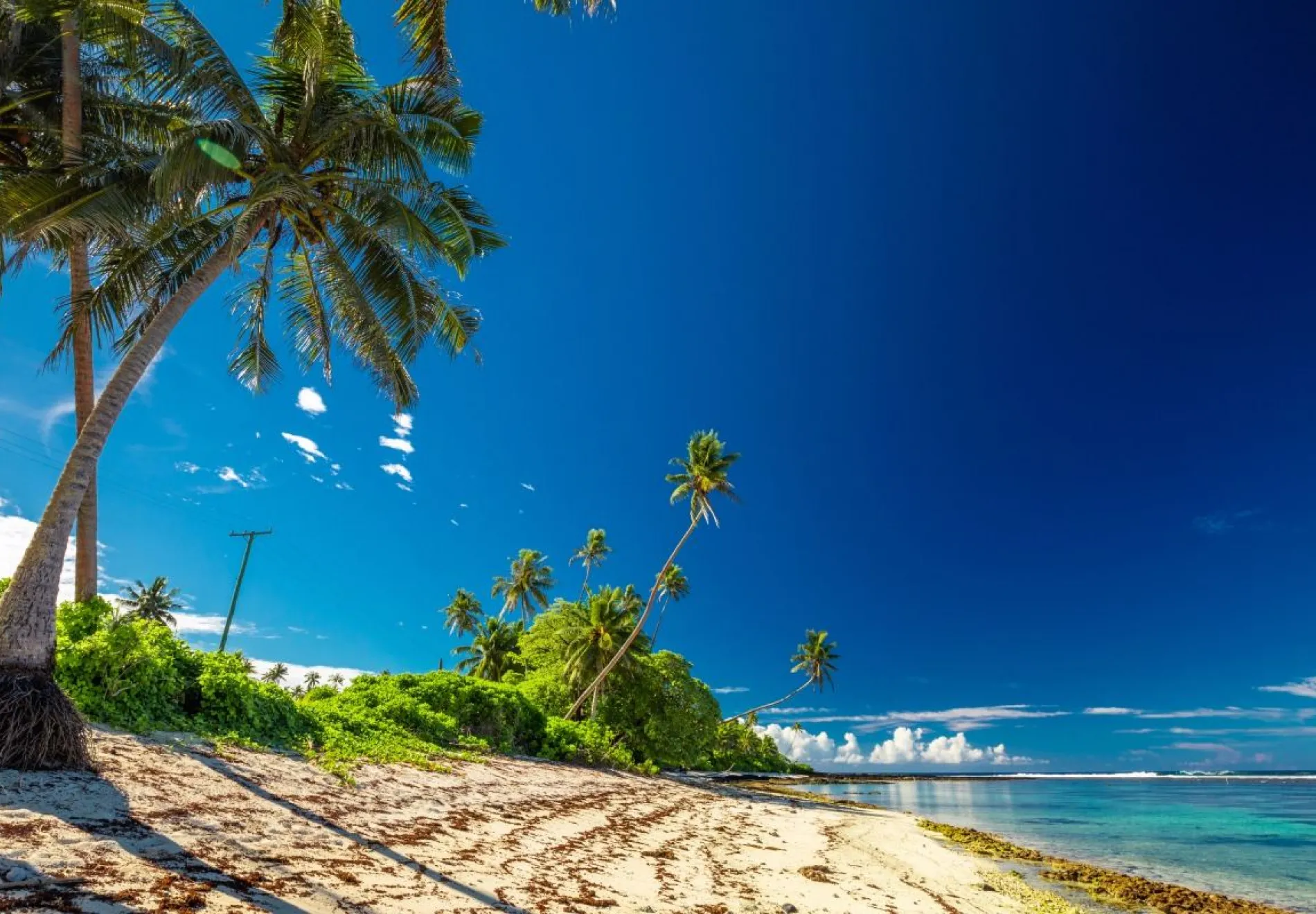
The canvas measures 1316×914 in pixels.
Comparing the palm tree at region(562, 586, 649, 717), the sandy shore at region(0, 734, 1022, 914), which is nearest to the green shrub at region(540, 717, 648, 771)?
the palm tree at region(562, 586, 649, 717)

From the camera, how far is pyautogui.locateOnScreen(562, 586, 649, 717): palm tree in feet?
120

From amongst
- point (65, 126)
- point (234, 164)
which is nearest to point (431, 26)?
point (234, 164)

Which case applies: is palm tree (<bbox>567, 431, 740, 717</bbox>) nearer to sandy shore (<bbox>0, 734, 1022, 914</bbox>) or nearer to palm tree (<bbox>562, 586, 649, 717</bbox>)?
palm tree (<bbox>562, 586, 649, 717</bbox>)

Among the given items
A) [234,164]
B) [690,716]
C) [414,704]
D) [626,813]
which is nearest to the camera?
[234,164]

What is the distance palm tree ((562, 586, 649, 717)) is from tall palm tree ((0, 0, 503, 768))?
26.9m

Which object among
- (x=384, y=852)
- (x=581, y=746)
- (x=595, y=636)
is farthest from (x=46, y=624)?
(x=595, y=636)

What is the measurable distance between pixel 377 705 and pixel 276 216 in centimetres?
1283

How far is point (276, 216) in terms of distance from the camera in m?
10.8

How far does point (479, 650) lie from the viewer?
1927 inches

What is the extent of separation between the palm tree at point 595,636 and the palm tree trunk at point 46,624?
30422 mm

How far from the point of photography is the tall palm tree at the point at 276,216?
8.46 metres

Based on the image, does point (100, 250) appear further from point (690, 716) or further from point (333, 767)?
point (690, 716)

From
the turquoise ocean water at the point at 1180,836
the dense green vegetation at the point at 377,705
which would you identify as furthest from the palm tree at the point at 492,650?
the turquoise ocean water at the point at 1180,836

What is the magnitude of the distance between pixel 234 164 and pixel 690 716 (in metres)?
33.9
